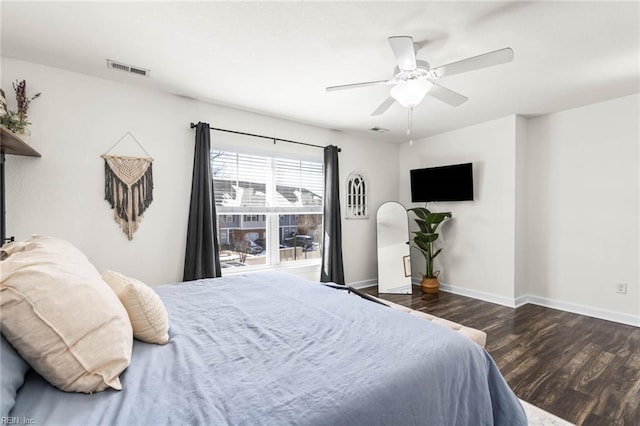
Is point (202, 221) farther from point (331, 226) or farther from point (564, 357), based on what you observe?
point (564, 357)

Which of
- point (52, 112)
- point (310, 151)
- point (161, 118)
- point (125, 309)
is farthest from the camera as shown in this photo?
point (310, 151)

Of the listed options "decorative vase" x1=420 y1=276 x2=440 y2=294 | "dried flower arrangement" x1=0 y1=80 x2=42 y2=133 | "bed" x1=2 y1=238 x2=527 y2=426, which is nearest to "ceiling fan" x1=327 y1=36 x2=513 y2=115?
"bed" x1=2 y1=238 x2=527 y2=426

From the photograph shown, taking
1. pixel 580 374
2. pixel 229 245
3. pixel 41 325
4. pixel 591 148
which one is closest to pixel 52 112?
pixel 229 245

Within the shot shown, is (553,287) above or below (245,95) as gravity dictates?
below

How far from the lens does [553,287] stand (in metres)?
3.84

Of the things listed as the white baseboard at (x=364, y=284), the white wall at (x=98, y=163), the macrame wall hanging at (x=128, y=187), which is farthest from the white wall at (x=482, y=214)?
the macrame wall hanging at (x=128, y=187)

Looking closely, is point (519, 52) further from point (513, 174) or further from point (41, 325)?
point (41, 325)

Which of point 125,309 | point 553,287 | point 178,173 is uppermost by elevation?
point 178,173

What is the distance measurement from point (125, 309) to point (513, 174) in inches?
171

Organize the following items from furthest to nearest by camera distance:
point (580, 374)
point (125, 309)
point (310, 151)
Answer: point (310, 151) < point (580, 374) < point (125, 309)

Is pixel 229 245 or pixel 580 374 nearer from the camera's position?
pixel 580 374

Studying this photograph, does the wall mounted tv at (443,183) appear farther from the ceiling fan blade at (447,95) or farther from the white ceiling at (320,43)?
the ceiling fan blade at (447,95)

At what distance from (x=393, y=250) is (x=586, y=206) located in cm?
241

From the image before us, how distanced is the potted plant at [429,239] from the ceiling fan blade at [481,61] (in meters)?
2.66
